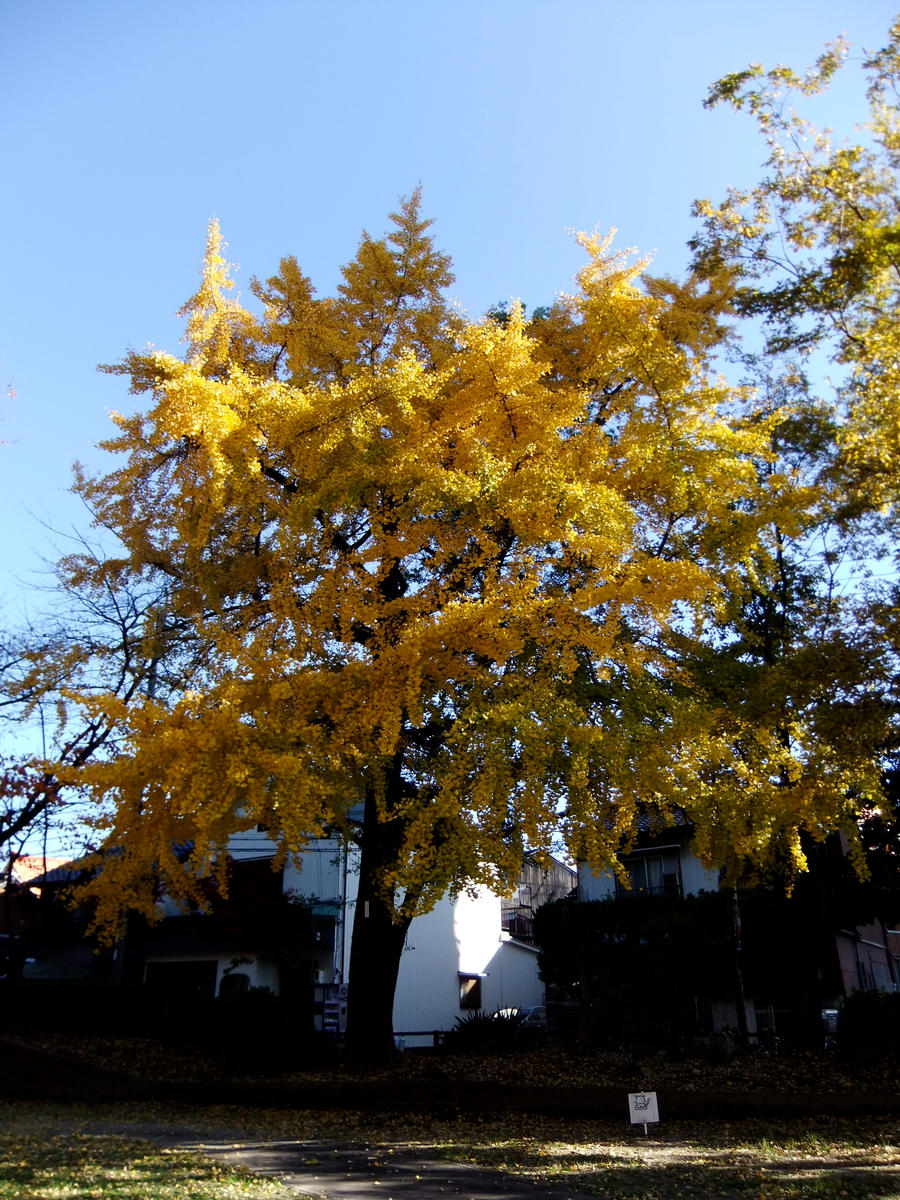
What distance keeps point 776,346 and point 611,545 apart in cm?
373

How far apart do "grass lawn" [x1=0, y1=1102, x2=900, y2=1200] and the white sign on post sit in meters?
0.24

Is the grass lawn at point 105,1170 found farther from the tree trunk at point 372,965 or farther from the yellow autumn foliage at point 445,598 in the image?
the tree trunk at point 372,965

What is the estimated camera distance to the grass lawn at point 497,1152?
6320 millimetres

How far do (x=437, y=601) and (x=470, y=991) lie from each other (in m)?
16.7

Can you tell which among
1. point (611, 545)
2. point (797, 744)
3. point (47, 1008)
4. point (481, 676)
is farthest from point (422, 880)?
point (47, 1008)

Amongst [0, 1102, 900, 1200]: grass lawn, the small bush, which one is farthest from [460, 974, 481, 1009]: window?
[0, 1102, 900, 1200]: grass lawn

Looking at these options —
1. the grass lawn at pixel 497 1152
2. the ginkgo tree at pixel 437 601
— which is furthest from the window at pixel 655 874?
the grass lawn at pixel 497 1152

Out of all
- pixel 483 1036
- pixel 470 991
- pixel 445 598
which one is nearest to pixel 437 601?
pixel 445 598

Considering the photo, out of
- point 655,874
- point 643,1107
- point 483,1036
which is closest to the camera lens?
point 643,1107

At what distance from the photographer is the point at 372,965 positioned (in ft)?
38.4

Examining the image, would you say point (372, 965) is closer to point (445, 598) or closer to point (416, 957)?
point (445, 598)

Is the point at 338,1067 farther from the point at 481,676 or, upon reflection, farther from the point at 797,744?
the point at 797,744

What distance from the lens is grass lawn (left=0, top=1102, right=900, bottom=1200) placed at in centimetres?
632

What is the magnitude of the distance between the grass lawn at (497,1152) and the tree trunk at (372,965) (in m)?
1.24
